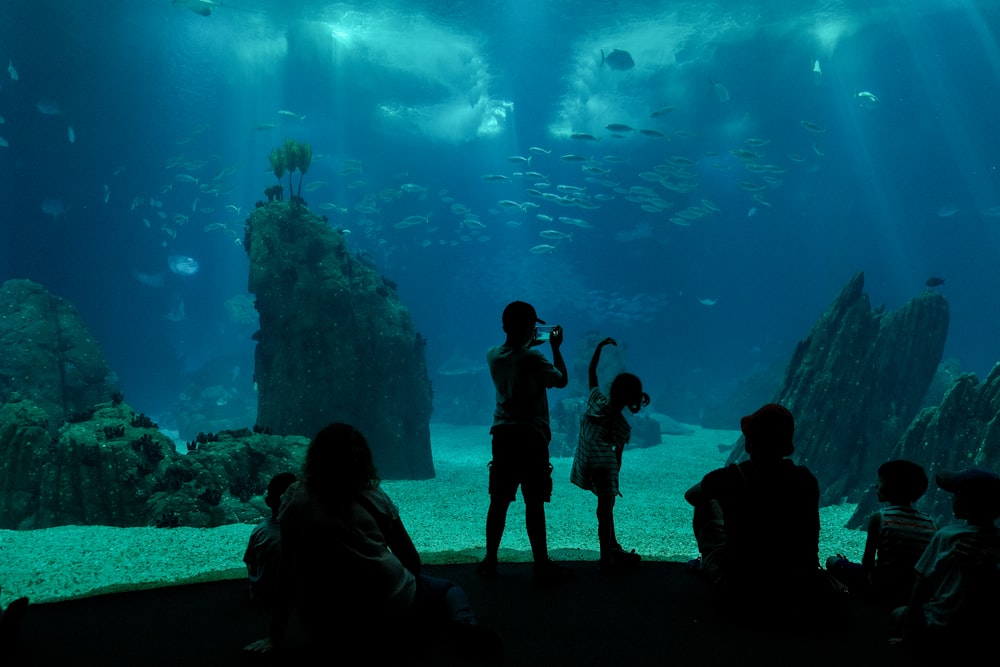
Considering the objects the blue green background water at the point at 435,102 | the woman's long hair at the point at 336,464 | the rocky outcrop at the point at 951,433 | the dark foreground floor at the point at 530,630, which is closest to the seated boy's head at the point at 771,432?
the dark foreground floor at the point at 530,630

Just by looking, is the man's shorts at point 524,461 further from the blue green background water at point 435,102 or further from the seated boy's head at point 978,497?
the blue green background water at point 435,102

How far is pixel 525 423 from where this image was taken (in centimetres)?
395

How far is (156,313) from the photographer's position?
41.0 m

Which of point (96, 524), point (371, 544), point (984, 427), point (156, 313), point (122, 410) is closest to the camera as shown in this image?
point (371, 544)

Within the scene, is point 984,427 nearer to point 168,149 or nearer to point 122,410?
point 122,410

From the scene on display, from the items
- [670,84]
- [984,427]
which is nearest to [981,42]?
[670,84]

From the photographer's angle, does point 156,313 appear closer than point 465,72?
No

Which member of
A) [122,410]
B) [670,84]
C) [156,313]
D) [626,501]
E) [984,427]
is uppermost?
[670,84]

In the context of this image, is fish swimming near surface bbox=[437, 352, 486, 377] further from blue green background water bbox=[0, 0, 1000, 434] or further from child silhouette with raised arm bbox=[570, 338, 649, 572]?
child silhouette with raised arm bbox=[570, 338, 649, 572]

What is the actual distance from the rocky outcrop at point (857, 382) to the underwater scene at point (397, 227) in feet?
0.20

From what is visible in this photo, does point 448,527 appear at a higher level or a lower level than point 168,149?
lower

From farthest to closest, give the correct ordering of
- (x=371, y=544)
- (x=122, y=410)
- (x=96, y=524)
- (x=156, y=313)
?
(x=156, y=313) < (x=122, y=410) < (x=96, y=524) < (x=371, y=544)

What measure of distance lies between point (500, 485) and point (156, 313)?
4481cm

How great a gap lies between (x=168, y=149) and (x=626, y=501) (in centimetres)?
4687
